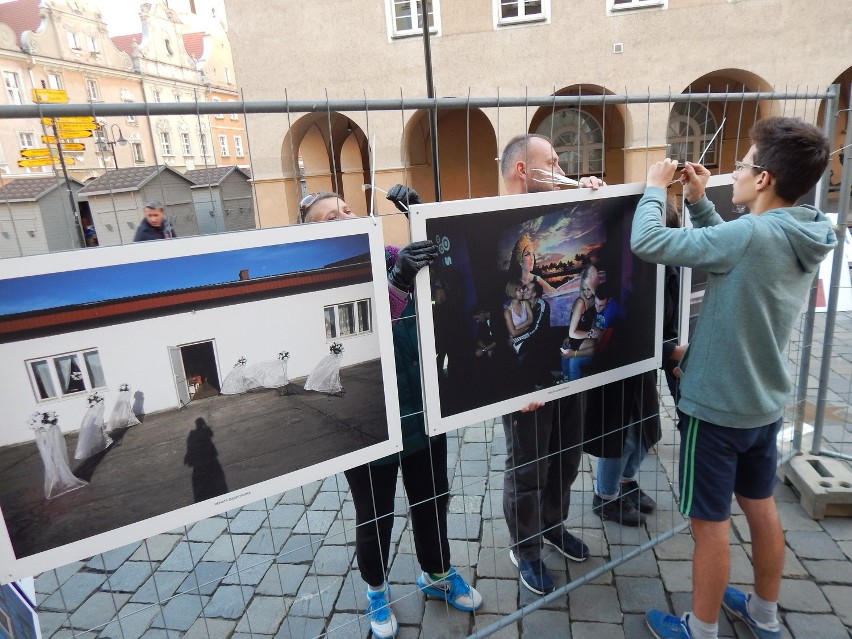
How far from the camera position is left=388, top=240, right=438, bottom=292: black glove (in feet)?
5.74

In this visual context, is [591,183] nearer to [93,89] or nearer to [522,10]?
[522,10]

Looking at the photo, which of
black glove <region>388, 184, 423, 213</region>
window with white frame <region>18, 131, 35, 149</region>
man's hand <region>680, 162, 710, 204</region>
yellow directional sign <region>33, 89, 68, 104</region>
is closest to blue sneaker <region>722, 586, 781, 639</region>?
man's hand <region>680, 162, 710, 204</region>

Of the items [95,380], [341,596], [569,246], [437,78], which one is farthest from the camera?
[437,78]

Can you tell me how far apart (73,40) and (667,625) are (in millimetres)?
49810

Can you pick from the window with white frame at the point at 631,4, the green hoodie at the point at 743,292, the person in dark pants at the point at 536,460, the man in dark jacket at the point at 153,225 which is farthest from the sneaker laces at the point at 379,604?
the window with white frame at the point at 631,4

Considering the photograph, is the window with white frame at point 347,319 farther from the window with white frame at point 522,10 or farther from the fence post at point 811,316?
the window with white frame at point 522,10

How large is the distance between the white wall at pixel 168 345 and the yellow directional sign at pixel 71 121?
534 mm

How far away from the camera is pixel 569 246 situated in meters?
2.09

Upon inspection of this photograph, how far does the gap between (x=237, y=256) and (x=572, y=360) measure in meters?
1.37

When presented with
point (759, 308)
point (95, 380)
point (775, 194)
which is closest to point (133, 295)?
point (95, 380)

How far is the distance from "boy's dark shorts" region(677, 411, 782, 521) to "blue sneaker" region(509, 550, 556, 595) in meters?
0.86

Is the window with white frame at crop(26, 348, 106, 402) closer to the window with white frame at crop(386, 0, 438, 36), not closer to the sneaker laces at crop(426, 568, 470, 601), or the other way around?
the sneaker laces at crop(426, 568, 470, 601)

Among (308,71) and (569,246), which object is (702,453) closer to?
(569,246)

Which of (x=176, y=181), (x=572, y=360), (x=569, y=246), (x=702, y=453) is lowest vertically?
(x=702, y=453)
